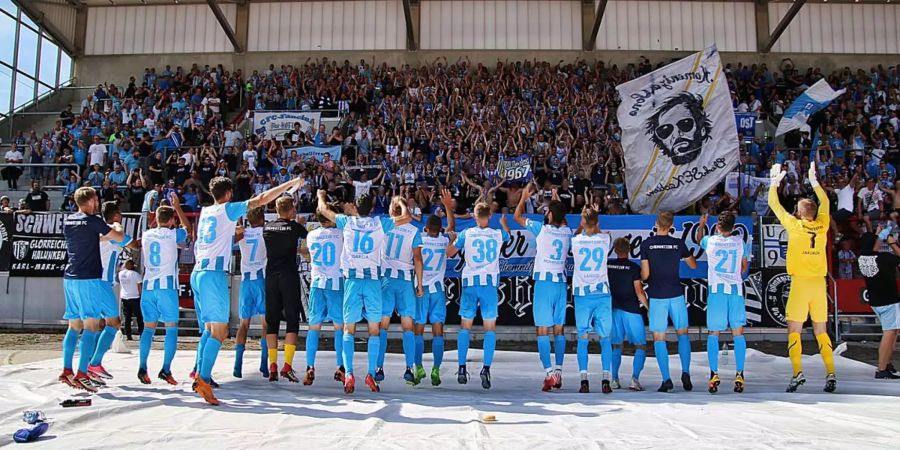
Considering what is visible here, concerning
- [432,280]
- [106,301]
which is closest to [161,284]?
[106,301]

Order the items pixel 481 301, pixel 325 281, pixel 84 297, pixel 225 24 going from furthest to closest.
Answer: pixel 225 24 → pixel 481 301 → pixel 325 281 → pixel 84 297

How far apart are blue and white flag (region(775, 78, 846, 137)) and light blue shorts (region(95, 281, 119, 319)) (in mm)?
18604

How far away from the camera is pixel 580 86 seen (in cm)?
2391

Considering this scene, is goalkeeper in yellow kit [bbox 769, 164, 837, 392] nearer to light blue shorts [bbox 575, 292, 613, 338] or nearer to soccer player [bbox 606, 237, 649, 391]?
soccer player [bbox 606, 237, 649, 391]

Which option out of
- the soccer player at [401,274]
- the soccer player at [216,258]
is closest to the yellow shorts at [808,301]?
the soccer player at [401,274]

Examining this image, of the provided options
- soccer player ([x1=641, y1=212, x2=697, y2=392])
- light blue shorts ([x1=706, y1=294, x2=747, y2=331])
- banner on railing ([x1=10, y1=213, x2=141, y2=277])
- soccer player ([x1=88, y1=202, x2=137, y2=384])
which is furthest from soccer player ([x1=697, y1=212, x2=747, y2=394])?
banner on railing ([x1=10, y1=213, x2=141, y2=277])

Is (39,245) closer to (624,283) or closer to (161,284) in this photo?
(161,284)

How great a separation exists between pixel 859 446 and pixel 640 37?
24.8m

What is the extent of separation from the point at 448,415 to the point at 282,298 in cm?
345

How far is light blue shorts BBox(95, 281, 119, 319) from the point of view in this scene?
26.3 ft

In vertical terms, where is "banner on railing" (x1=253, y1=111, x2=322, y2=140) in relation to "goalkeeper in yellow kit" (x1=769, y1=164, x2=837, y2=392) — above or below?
above

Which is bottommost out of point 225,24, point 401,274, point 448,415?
point 448,415

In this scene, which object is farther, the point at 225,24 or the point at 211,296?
the point at 225,24

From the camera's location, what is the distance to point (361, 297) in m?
8.30
